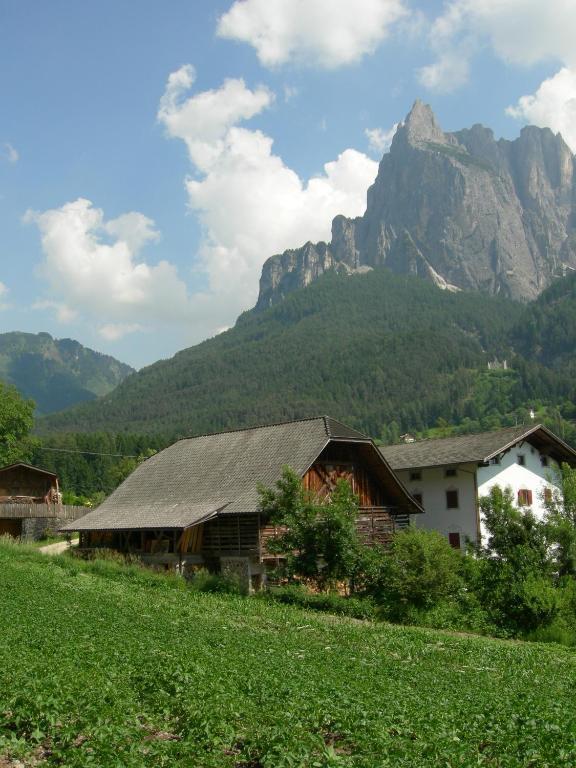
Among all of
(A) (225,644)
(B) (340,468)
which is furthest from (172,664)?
(B) (340,468)

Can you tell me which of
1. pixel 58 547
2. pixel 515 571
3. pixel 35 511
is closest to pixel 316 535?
pixel 515 571

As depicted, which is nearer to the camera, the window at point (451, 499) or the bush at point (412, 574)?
the bush at point (412, 574)

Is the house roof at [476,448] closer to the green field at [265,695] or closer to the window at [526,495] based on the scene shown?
the window at [526,495]

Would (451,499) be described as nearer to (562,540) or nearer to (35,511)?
(562,540)

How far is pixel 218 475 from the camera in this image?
37188 millimetres

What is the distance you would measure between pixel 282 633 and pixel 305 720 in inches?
386

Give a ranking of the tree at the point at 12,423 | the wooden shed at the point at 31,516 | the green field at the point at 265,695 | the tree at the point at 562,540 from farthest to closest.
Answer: the tree at the point at 12,423 < the wooden shed at the point at 31,516 < the tree at the point at 562,540 < the green field at the point at 265,695

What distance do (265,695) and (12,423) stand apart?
62412 millimetres

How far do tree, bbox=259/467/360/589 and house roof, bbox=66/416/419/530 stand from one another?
2504 mm

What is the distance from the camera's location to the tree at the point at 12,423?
68.4 metres

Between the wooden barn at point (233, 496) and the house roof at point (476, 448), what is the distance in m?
6.82

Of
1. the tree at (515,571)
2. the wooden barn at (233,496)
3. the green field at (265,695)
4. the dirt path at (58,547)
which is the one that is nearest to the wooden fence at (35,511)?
the dirt path at (58,547)

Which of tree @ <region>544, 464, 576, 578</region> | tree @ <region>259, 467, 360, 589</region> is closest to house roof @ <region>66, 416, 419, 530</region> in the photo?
tree @ <region>259, 467, 360, 589</region>

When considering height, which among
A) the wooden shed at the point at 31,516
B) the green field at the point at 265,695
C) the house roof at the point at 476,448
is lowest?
the green field at the point at 265,695
